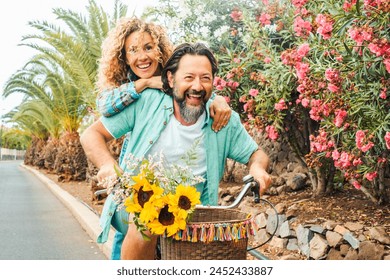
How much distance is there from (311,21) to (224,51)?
1.90m

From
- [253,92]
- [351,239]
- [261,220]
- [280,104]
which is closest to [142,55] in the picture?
[351,239]

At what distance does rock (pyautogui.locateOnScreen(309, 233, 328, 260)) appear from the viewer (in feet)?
16.5

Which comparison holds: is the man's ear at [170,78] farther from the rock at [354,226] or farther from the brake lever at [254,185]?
the rock at [354,226]

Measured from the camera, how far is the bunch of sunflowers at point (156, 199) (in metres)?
1.86

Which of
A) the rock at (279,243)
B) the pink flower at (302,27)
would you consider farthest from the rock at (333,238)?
the pink flower at (302,27)

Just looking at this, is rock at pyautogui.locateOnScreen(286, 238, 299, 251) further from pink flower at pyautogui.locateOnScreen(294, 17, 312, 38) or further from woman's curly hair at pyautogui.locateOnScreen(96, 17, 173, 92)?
woman's curly hair at pyautogui.locateOnScreen(96, 17, 173, 92)

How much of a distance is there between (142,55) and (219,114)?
0.55 meters

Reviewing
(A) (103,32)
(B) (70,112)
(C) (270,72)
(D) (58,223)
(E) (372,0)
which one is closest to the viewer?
(E) (372,0)

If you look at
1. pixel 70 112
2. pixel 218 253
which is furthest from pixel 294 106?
pixel 70 112

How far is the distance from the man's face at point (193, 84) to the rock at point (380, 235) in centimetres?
299

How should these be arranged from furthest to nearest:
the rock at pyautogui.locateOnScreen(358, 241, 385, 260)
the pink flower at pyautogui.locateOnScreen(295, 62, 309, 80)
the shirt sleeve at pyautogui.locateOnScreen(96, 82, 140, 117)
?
the pink flower at pyautogui.locateOnScreen(295, 62, 309, 80)
the rock at pyautogui.locateOnScreen(358, 241, 385, 260)
the shirt sleeve at pyautogui.locateOnScreen(96, 82, 140, 117)

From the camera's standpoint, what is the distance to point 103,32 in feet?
34.0

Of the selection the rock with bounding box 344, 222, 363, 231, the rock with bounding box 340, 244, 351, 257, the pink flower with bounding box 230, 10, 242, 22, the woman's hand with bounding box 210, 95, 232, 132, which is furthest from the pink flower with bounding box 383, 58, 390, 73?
the pink flower with bounding box 230, 10, 242, 22
